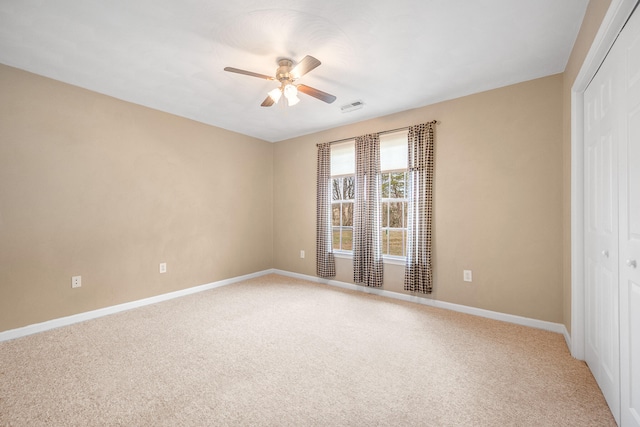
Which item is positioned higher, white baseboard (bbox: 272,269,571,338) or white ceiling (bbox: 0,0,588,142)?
white ceiling (bbox: 0,0,588,142)

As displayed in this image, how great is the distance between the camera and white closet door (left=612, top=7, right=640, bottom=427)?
1.29m

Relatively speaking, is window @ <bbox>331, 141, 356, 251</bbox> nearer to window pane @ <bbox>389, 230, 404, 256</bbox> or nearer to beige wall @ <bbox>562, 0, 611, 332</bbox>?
window pane @ <bbox>389, 230, 404, 256</bbox>

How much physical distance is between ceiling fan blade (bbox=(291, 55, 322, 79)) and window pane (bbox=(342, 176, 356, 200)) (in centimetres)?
220

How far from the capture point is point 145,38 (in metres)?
2.13

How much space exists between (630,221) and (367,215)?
2.69 metres

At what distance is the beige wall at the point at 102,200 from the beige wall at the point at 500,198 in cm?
278

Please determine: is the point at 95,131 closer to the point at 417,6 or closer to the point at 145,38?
the point at 145,38

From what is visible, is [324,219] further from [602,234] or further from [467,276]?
[602,234]

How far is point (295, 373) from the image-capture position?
6.54 ft

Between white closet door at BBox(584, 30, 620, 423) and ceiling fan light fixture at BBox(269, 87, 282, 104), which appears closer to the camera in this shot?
white closet door at BBox(584, 30, 620, 423)

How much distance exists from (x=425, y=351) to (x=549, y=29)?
8.86 feet

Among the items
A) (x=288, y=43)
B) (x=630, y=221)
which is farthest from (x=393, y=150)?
(x=630, y=221)

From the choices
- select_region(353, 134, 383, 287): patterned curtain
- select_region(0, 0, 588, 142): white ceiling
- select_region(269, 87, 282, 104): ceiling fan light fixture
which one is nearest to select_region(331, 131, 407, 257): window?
select_region(353, 134, 383, 287): patterned curtain

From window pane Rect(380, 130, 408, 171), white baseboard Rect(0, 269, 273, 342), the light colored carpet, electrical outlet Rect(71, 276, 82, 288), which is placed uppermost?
window pane Rect(380, 130, 408, 171)
